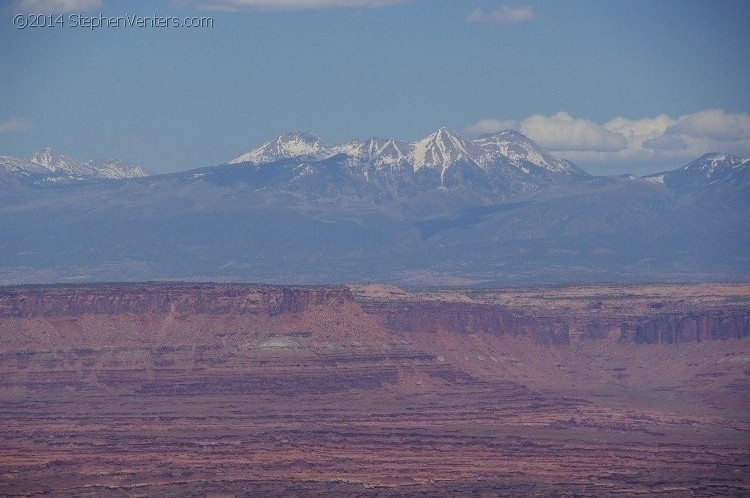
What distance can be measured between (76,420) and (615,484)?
38665 mm

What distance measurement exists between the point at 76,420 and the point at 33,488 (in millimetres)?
26520

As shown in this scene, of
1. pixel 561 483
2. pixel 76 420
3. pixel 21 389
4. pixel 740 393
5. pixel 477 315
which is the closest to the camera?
pixel 561 483

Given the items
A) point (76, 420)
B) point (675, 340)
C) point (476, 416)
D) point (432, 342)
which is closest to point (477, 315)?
point (432, 342)

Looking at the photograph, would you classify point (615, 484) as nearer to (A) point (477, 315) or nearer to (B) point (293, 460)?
(B) point (293, 460)

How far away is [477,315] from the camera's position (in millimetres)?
179875

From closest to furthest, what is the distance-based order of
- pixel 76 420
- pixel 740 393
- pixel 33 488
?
1. pixel 33 488
2. pixel 76 420
3. pixel 740 393

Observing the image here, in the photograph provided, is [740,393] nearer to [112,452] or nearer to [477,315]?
[477,315]

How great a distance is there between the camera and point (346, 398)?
483 ft

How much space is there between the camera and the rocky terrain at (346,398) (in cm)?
11738

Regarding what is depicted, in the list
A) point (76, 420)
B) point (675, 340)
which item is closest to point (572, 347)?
point (675, 340)

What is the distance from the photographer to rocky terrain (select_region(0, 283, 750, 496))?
385 feet

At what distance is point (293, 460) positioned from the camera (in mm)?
121000

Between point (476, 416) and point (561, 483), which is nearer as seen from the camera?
point (561, 483)

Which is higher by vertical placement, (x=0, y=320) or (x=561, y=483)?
(x=0, y=320)
